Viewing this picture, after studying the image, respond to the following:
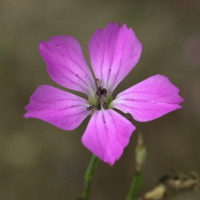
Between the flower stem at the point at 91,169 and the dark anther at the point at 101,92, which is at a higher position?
the dark anther at the point at 101,92

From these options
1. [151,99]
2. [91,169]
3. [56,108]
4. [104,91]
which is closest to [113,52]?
[104,91]

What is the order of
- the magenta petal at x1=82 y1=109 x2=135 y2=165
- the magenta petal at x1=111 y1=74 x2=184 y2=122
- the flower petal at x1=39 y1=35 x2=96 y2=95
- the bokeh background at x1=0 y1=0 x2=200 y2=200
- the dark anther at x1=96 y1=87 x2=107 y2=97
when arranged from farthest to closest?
the bokeh background at x1=0 y1=0 x2=200 y2=200, the dark anther at x1=96 y1=87 x2=107 y2=97, the flower petal at x1=39 y1=35 x2=96 y2=95, the magenta petal at x1=111 y1=74 x2=184 y2=122, the magenta petal at x1=82 y1=109 x2=135 y2=165

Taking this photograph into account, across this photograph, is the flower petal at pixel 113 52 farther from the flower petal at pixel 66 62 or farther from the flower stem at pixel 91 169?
the flower stem at pixel 91 169

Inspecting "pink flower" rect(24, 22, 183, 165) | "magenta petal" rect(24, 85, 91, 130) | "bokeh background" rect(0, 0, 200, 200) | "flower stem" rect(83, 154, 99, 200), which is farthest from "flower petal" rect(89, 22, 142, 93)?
"bokeh background" rect(0, 0, 200, 200)

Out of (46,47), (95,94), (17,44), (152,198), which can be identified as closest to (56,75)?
(46,47)

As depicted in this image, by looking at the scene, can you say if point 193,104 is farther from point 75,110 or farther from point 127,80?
point 75,110

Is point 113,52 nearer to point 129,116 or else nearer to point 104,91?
point 104,91

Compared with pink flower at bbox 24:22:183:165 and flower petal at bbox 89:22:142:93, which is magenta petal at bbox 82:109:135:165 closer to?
pink flower at bbox 24:22:183:165

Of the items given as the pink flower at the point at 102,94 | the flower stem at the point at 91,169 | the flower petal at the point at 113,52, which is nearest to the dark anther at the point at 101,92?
the pink flower at the point at 102,94
